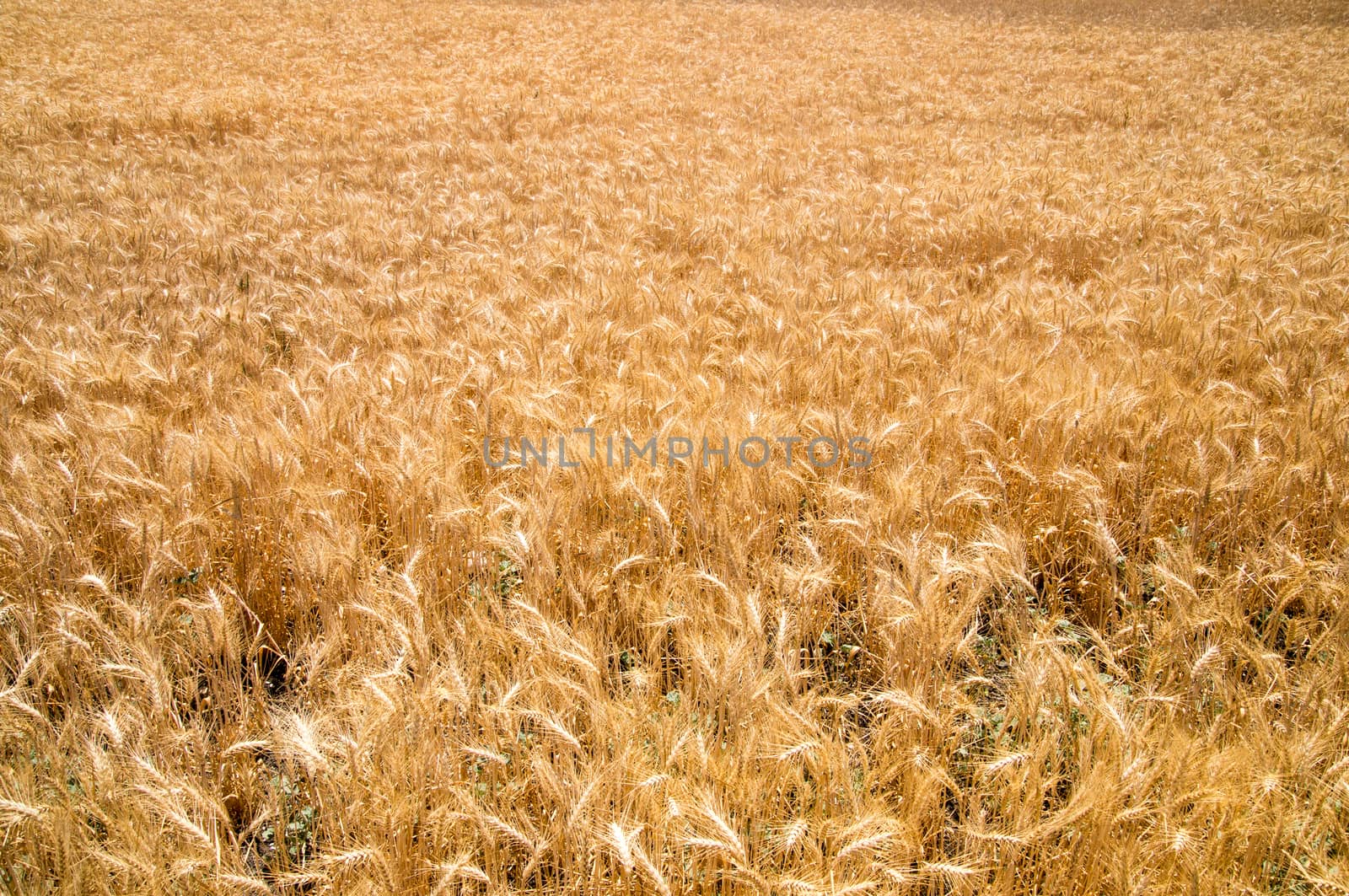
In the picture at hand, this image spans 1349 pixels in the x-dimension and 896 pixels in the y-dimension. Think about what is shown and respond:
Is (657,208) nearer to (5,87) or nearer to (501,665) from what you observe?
(501,665)

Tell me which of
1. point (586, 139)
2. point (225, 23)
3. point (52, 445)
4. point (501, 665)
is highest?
point (225, 23)

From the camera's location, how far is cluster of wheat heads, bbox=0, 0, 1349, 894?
122 cm

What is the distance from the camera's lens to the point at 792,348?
3480mm

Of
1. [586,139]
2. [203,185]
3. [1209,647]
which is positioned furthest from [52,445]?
[586,139]

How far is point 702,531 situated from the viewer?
2186 mm

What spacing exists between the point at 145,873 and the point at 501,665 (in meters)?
0.77

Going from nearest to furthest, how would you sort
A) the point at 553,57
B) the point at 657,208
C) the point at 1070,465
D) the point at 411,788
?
1. the point at 411,788
2. the point at 1070,465
3. the point at 657,208
4. the point at 553,57

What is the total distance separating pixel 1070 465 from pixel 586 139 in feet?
29.6

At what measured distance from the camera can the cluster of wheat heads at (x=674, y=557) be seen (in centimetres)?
122

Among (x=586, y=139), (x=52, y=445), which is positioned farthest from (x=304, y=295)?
(x=586, y=139)

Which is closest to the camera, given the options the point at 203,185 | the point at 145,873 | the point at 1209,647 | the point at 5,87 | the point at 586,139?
the point at 145,873

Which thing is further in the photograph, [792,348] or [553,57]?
[553,57]

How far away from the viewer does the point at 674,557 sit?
2.10 metres

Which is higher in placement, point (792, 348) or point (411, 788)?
point (792, 348)
